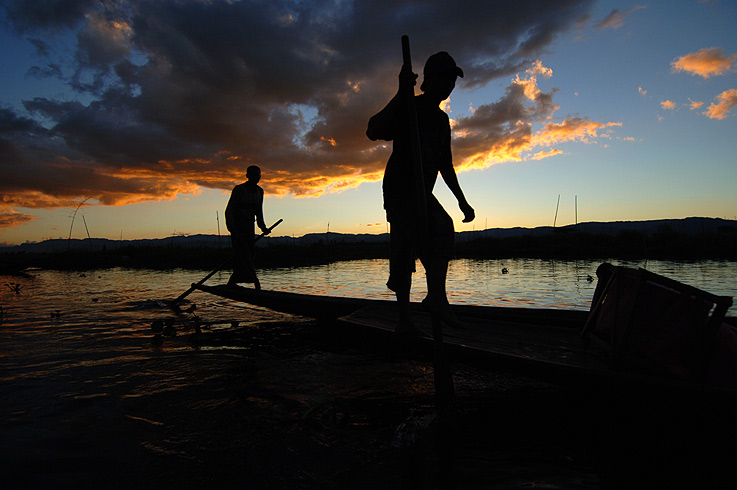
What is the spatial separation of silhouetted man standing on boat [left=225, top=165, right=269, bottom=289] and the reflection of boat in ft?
14.3

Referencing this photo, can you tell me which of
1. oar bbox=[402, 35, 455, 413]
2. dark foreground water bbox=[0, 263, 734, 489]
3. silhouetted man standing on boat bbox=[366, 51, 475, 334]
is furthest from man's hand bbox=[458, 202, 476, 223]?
dark foreground water bbox=[0, 263, 734, 489]

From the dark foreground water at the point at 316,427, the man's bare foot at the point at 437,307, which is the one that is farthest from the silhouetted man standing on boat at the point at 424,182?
the dark foreground water at the point at 316,427

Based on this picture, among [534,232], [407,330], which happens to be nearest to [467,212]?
[407,330]

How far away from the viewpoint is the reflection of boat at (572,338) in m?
2.25

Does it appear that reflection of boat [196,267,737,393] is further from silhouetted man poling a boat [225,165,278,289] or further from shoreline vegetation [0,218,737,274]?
shoreline vegetation [0,218,737,274]

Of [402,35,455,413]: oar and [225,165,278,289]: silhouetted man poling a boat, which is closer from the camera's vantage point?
[402,35,455,413]: oar

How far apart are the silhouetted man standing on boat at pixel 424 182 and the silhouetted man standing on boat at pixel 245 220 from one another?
5.70 meters

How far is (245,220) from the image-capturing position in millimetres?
8758

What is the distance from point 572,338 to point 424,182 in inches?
91.9

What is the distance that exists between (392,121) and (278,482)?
2912 mm

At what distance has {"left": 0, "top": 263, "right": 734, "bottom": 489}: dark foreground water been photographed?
7.40 ft

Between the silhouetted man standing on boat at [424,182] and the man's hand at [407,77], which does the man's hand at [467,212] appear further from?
the man's hand at [407,77]

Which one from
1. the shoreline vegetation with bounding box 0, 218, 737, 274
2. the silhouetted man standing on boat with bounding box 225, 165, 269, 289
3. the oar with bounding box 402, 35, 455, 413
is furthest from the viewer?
the shoreline vegetation with bounding box 0, 218, 737, 274

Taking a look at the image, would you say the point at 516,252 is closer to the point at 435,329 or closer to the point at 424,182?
the point at 424,182
